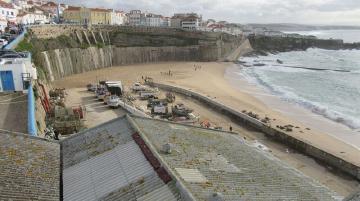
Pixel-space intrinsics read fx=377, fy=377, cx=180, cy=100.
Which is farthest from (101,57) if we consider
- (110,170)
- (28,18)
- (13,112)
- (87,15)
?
(110,170)

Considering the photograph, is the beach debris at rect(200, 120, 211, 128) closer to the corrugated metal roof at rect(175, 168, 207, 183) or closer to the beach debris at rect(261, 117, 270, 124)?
the beach debris at rect(261, 117, 270, 124)

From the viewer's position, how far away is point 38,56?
2010 inches

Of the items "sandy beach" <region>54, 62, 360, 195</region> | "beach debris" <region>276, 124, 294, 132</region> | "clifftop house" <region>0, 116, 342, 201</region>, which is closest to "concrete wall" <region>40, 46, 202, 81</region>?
"sandy beach" <region>54, 62, 360, 195</region>

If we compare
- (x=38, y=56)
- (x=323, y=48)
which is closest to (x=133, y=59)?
(x=38, y=56)

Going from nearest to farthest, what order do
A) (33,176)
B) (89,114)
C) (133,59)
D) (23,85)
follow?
(33,176) → (23,85) → (89,114) → (133,59)

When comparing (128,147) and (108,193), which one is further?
(128,147)

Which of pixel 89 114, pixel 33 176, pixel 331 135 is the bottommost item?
Result: pixel 331 135

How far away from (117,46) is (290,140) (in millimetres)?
56525

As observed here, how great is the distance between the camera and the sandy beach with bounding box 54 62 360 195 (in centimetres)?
2669

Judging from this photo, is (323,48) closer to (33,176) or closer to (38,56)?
(38,56)

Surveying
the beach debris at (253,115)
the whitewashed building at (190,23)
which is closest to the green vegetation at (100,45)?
the beach debris at (253,115)

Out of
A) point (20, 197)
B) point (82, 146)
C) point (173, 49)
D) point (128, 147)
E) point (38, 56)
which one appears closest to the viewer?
point (20, 197)

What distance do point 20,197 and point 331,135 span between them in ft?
98.7

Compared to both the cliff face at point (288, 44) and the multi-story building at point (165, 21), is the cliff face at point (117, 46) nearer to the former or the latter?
the cliff face at point (288, 44)
